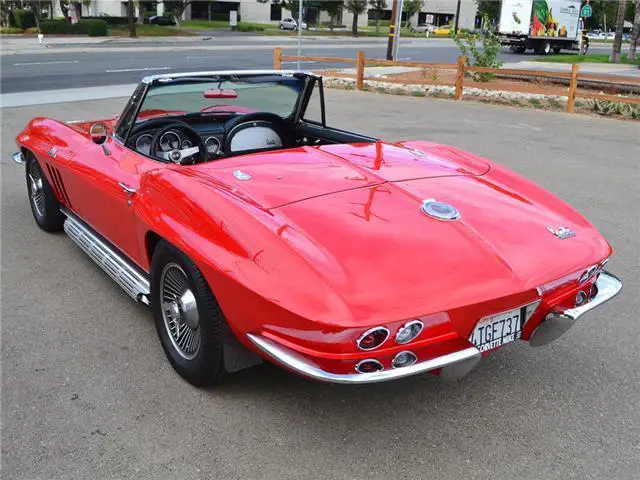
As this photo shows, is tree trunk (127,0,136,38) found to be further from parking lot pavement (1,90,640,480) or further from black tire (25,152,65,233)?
parking lot pavement (1,90,640,480)

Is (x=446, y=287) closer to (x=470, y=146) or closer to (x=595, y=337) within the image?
(x=595, y=337)

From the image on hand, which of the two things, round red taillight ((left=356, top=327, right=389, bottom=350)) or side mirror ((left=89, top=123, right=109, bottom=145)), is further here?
side mirror ((left=89, top=123, right=109, bottom=145))

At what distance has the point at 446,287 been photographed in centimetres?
238

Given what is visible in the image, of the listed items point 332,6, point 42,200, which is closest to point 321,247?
point 42,200

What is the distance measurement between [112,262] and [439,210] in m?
1.99

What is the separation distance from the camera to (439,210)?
9.31 ft

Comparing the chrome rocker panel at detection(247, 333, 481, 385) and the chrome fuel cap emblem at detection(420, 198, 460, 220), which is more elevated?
the chrome fuel cap emblem at detection(420, 198, 460, 220)

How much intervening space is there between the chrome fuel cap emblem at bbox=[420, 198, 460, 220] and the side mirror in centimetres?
225

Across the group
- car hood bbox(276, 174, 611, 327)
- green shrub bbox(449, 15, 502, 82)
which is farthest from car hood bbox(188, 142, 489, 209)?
green shrub bbox(449, 15, 502, 82)

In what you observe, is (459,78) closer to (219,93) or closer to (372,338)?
(219,93)

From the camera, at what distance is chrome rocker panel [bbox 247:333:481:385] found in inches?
88.2

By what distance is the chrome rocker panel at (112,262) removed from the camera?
333 centimetres

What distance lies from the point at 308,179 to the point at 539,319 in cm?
128

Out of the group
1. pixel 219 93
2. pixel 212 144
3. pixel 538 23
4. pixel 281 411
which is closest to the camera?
pixel 281 411
